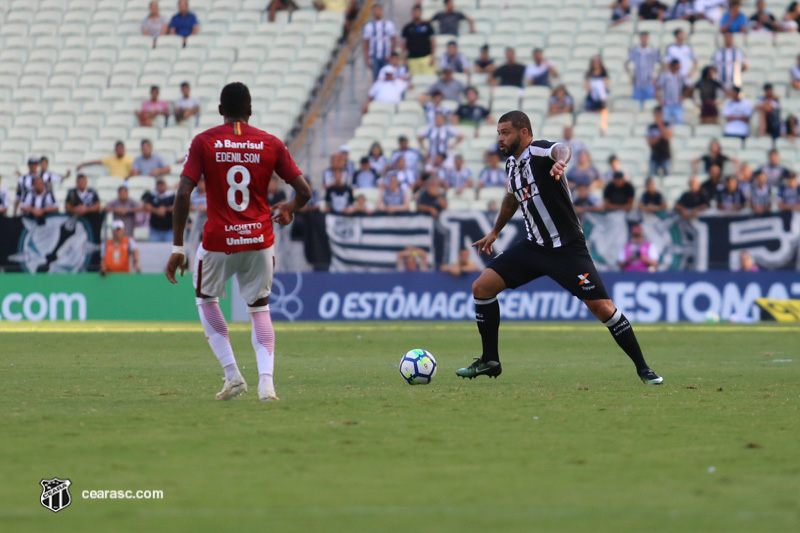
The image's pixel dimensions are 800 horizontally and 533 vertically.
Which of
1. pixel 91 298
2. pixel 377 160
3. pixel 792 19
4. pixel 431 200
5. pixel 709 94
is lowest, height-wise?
pixel 91 298

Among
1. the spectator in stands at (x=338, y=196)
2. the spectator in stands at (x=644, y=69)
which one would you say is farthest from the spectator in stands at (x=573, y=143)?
the spectator in stands at (x=338, y=196)

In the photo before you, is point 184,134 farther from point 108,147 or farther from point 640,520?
point 640,520

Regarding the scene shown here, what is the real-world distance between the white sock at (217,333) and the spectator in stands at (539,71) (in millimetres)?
17800

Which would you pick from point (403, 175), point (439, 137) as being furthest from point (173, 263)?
point (439, 137)

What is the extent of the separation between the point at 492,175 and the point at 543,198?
42.2 ft

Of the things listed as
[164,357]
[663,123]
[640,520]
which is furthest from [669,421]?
[663,123]

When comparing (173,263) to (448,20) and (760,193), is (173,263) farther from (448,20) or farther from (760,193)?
(448,20)

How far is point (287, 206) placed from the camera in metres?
8.77

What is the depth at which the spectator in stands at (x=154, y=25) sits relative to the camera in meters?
29.9

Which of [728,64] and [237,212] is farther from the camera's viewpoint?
[728,64]

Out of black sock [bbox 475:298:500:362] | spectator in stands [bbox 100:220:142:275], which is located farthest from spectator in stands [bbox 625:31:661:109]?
black sock [bbox 475:298:500:362]

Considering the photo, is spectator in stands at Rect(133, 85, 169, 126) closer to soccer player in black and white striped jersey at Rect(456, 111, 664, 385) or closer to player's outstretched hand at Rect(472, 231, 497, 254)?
player's outstretched hand at Rect(472, 231, 497, 254)

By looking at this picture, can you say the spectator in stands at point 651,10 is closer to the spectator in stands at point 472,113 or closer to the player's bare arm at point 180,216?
the spectator in stands at point 472,113

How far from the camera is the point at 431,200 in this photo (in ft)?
73.5
